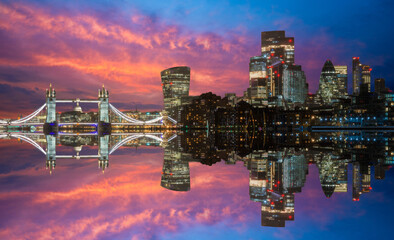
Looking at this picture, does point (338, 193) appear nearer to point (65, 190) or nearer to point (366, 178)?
point (366, 178)

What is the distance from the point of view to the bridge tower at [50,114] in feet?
391

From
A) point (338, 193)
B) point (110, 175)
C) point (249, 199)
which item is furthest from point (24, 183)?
point (338, 193)

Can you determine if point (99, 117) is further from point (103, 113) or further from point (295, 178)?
point (295, 178)

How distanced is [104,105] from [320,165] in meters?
111

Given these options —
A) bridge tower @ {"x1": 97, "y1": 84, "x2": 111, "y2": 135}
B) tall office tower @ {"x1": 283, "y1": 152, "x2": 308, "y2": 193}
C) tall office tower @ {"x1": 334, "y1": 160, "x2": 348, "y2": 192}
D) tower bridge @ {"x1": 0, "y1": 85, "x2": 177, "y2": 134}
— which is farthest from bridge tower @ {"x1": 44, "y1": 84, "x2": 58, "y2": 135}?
tall office tower @ {"x1": 283, "y1": 152, "x2": 308, "y2": 193}

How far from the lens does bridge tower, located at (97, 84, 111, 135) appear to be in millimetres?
115031

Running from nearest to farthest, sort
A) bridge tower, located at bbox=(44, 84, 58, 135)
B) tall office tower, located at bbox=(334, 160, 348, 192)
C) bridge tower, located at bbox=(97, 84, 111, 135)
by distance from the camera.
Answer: tall office tower, located at bbox=(334, 160, 348, 192) → bridge tower, located at bbox=(97, 84, 111, 135) → bridge tower, located at bbox=(44, 84, 58, 135)

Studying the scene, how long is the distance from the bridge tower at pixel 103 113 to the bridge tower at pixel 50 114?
15.6 m

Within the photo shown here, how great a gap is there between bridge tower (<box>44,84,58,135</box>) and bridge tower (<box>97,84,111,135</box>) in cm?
1564

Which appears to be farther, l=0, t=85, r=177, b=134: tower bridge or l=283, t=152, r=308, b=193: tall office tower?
l=0, t=85, r=177, b=134: tower bridge

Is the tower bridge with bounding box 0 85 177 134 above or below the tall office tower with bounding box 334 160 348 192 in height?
above

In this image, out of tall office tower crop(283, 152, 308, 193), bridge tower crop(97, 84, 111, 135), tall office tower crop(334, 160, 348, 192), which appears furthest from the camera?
bridge tower crop(97, 84, 111, 135)

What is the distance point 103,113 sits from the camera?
393ft

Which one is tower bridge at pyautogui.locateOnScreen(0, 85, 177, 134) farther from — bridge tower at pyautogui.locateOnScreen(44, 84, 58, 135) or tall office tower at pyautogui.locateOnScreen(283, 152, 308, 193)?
tall office tower at pyautogui.locateOnScreen(283, 152, 308, 193)
